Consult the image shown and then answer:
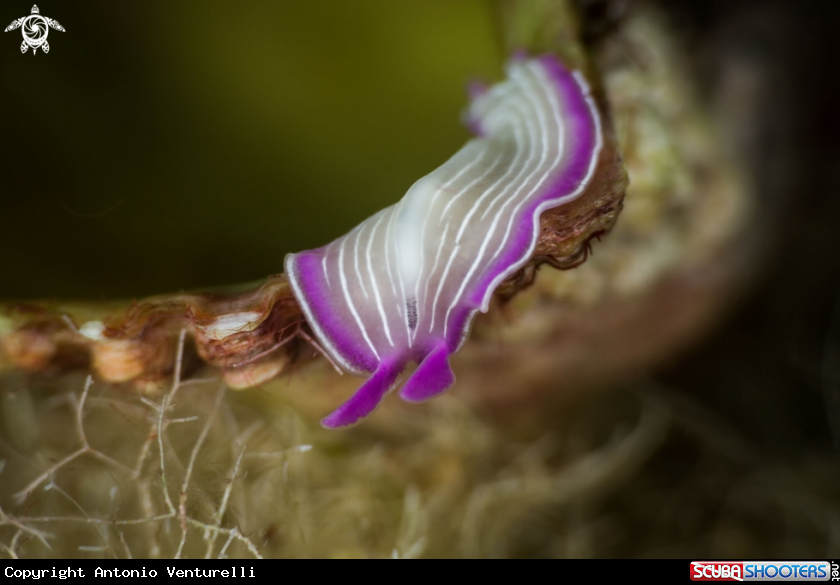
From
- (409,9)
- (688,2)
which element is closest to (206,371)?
(409,9)

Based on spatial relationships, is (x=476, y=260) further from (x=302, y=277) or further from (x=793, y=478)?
(x=793, y=478)

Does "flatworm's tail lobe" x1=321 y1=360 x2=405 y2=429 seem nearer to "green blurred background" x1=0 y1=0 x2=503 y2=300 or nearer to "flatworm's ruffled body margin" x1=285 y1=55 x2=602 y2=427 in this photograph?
"flatworm's ruffled body margin" x1=285 y1=55 x2=602 y2=427
